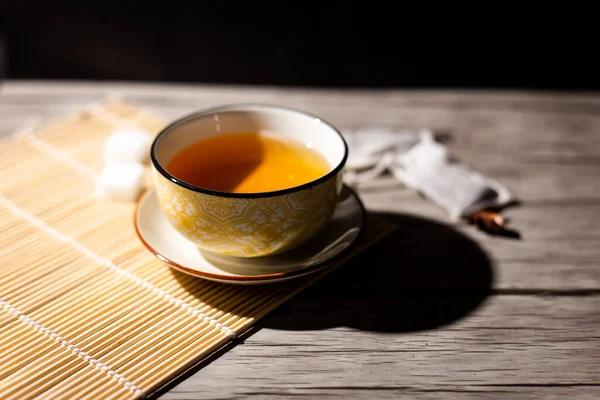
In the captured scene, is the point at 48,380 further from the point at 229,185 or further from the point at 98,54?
the point at 98,54

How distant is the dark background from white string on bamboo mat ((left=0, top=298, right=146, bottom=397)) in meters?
0.90

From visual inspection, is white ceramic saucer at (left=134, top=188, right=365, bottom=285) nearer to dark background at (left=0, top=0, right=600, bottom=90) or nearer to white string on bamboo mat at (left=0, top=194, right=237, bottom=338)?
white string on bamboo mat at (left=0, top=194, right=237, bottom=338)

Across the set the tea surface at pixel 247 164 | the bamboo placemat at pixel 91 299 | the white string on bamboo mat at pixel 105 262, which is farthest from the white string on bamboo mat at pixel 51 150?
the tea surface at pixel 247 164

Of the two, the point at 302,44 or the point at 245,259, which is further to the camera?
the point at 302,44

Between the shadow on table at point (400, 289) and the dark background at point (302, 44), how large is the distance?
720 mm

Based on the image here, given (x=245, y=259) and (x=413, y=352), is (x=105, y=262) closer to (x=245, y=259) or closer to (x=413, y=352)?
(x=245, y=259)

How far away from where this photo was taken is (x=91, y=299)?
0.65m

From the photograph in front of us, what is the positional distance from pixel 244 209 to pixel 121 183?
0.95 ft

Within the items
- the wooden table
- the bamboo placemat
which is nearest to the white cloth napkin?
the wooden table

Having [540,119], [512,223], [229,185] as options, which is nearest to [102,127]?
[229,185]

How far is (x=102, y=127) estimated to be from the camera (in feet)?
3.34

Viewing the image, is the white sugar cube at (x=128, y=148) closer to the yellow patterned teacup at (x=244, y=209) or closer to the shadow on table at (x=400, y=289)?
the yellow patterned teacup at (x=244, y=209)

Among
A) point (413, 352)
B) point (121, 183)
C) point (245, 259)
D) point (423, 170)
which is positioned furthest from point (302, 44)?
point (413, 352)

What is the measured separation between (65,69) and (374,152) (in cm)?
86
